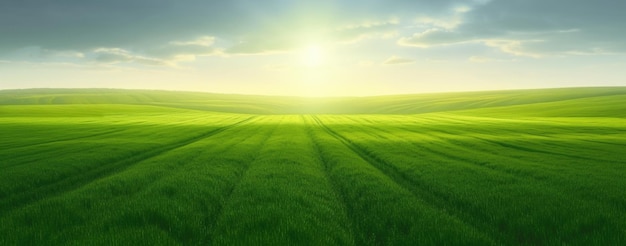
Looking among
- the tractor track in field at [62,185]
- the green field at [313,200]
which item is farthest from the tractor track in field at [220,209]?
the tractor track in field at [62,185]

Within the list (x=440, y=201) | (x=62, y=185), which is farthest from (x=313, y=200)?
(x=62, y=185)

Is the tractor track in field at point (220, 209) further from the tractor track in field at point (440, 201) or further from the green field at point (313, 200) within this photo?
the tractor track in field at point (440, 201)

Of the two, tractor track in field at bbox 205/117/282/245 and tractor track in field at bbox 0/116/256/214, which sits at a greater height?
tractor track in field at bbox 205/117/282/245

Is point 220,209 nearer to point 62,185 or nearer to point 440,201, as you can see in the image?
point 440,201

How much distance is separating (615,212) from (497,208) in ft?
9.61

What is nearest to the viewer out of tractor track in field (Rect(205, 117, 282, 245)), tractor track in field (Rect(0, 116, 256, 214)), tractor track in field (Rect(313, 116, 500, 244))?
tractor track in field (Rect(205, 117, 282, 245))

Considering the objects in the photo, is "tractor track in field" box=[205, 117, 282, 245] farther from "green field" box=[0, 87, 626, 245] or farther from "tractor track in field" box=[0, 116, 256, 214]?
"tractor track in field" box=[0, 116, 256, 214]

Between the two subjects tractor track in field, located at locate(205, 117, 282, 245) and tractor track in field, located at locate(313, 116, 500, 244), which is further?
tractor track in field, located at locate(313, 116, 500, 244)

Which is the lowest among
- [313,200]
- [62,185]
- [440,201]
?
[62,185]

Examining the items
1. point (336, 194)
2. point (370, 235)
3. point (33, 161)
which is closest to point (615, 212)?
point (370, 235)

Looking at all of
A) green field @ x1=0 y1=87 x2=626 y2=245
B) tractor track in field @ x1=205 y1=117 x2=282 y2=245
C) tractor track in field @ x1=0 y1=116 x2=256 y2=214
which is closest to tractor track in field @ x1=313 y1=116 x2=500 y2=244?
green field @ x1=0 y1=87 x2=626 y2=245

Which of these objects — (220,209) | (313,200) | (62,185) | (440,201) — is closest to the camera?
(220,209)

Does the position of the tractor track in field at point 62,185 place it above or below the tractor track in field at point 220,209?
below

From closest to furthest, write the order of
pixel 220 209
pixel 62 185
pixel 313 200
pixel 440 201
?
pixel 220 209
pixel 313 200
pixel 440 201
pixel 62 185
